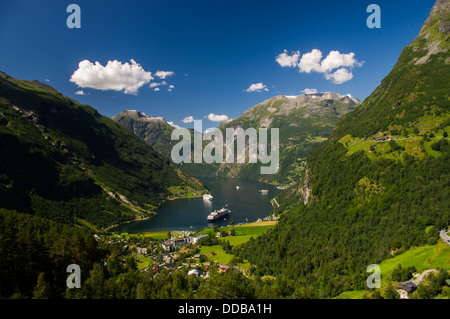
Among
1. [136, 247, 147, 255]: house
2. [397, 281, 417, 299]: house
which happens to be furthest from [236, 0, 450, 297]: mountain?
[136, 247, 147, 255]: house

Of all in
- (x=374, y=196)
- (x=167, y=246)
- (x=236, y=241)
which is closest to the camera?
(x=374, y=196)

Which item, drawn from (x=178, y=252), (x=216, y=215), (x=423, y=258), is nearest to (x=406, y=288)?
(x=423, y=258)

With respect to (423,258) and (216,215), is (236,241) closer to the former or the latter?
(216,215)

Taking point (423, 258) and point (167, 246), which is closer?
point (423, 258)

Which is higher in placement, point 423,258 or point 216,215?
point 423,258

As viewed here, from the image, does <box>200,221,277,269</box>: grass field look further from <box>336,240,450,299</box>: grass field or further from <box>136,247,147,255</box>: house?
<box>336,240,450,299</box>: grass field
